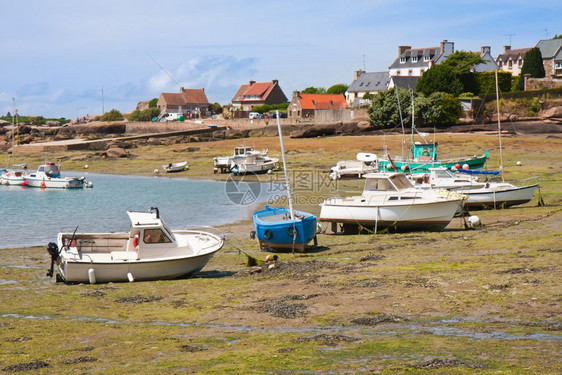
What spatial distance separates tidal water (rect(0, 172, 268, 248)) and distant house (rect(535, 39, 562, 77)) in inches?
2782

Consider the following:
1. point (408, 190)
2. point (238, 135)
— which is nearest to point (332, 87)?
point (238, 135)

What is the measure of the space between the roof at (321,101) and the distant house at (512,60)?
29.1 meters

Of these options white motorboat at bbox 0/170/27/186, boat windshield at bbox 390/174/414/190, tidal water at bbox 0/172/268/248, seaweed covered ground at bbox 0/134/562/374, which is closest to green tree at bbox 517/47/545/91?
tidal water at bbox 0/172/268/248

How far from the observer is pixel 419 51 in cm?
12138

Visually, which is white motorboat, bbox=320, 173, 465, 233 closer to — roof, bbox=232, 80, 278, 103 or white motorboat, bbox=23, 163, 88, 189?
white motorboat, bbox=23, 163, 88, 189

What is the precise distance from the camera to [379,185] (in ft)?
93.1

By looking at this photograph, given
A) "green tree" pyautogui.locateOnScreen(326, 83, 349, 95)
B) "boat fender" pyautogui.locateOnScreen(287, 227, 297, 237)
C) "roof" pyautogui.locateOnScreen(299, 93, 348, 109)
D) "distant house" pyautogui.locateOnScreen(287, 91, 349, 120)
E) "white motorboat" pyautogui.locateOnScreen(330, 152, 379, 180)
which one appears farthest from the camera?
"green tree" pyautogui.locateOnScreen(326, 83, 349, 95)

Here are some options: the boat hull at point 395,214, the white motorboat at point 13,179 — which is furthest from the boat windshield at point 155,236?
the white motorboat at point 13,179

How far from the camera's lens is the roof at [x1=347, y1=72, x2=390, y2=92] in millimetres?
120606

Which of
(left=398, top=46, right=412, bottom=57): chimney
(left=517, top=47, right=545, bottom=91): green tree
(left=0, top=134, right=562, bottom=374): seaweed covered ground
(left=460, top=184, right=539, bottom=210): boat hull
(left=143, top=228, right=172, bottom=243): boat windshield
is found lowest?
(left=0, top=134, right=562, bottom=374): seaweed covered ground

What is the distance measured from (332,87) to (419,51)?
2614 centimetres

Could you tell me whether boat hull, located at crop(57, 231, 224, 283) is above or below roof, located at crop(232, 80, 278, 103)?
below

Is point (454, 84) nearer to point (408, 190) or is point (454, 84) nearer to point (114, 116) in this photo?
point (408, 190)

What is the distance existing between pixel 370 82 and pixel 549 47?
30.3m
